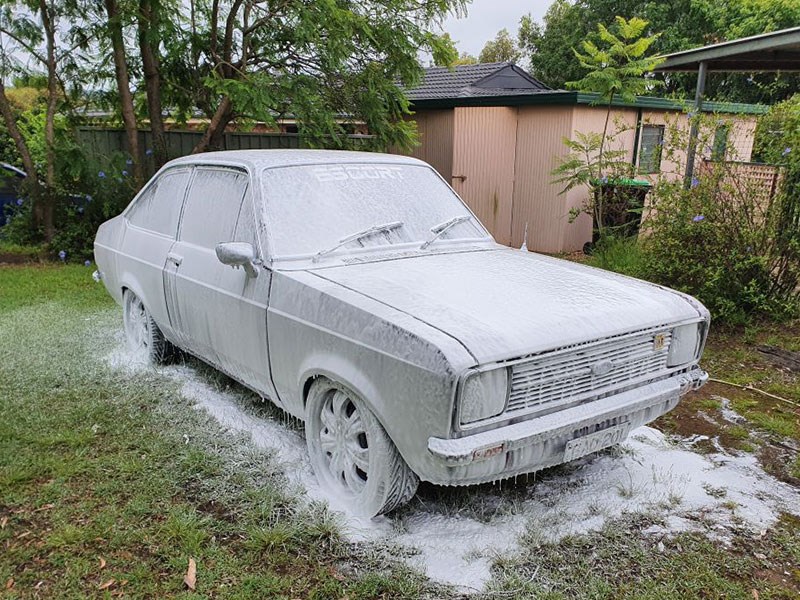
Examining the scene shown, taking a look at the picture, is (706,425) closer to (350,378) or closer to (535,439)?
(535,439)

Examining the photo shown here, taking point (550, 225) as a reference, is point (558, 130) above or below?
above

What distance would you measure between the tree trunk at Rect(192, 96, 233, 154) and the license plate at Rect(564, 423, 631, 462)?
26.3 feet

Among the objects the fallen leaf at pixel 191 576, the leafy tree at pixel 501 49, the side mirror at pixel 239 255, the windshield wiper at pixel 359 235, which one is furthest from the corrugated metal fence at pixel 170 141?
the leafy tree at pixel 501 49

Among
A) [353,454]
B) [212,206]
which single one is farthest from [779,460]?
[212,206]

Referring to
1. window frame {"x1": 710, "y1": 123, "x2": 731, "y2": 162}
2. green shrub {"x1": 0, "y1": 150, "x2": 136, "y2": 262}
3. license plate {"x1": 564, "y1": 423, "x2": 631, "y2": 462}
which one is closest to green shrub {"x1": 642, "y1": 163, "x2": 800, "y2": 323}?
window frame {"x1": 710, "y1": 123, "x2": 731, "y2": 162}

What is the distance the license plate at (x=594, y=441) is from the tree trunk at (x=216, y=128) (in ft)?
26.3

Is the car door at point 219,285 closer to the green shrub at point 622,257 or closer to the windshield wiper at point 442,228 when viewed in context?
the windshield wiper at point 442,228

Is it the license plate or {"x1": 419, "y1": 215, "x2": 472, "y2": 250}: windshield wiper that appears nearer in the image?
the license plate

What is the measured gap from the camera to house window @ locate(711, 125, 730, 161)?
255 inches

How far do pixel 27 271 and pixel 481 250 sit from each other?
730 cm

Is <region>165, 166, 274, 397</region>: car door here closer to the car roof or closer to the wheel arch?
the car roof

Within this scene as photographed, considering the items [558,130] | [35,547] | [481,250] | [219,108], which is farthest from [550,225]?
[35,547]

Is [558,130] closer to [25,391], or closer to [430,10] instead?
[430,10]

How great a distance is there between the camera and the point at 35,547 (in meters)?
3.05
